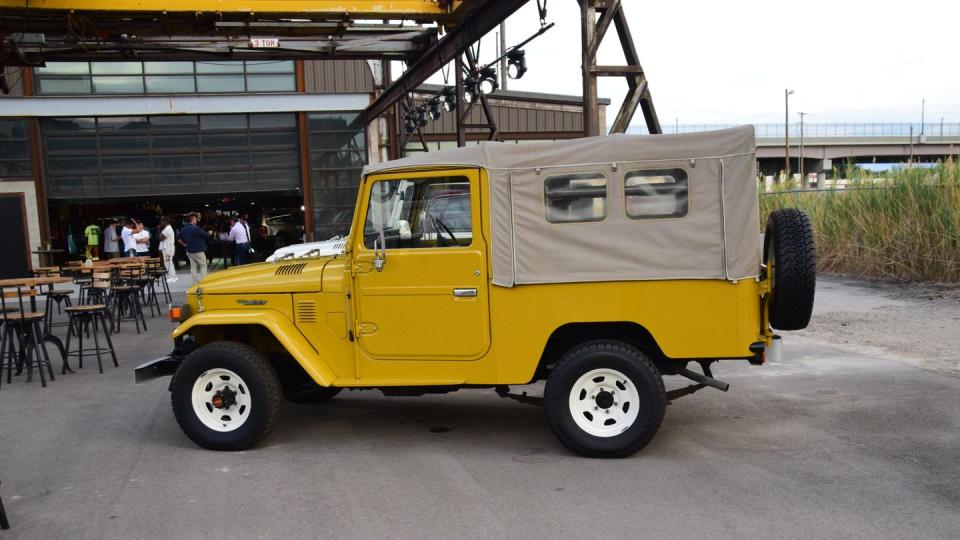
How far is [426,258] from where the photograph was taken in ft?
19.0

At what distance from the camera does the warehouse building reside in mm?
22219

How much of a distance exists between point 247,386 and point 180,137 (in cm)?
1898

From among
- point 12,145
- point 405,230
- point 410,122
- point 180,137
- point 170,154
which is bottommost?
point 405,230

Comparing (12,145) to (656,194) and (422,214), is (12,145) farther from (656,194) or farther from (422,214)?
(656,194)

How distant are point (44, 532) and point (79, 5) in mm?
8523

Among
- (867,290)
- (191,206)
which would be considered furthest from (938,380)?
(191,206)

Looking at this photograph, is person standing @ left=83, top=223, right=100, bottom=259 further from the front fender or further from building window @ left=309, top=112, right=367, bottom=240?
the front fender

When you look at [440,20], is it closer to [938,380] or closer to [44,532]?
[938,380]

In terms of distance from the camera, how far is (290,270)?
6.21 m

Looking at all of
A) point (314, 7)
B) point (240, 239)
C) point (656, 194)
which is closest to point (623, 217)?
point (656, 194)

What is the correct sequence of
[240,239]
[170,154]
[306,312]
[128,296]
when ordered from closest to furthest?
1. [306,312]
2. [128,296]
3. [240,239]
4. [170,154]

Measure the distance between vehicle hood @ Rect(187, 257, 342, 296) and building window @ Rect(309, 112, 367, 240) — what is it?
57.4ft

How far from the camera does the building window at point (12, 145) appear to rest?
22.2m

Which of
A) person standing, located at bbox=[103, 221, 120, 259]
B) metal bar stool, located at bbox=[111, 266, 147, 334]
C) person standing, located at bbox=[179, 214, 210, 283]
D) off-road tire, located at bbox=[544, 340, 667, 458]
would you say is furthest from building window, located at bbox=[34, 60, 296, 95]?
off-road tire, located at bbox=[544, 340, 667, 458]
